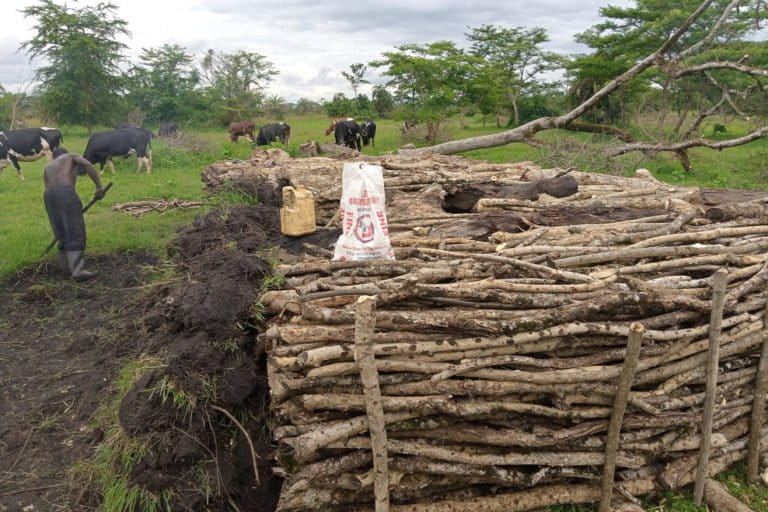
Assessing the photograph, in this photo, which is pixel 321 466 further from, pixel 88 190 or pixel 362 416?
pixel 88 190

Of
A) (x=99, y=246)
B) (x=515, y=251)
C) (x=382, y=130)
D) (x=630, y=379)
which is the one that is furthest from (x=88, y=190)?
(x=382, y=130)

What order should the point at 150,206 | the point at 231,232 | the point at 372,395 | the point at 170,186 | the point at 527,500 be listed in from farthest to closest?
the point at 170,186, the point at 150,206, the point at 231,232, the point at 527,500, the point at 372,395

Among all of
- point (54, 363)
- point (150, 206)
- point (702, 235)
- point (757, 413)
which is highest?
point (702, 235)

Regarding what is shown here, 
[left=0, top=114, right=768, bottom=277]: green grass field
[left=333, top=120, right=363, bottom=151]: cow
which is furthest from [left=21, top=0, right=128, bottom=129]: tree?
[left=333, top=120, right=363, bottom=151]: cow

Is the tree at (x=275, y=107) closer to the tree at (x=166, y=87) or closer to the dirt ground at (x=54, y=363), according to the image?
the tree at (x=166, y=87)

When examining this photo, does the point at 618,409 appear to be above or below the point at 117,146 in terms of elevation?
below

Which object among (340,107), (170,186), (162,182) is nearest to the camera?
(170,186)

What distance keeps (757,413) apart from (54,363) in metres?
5.50

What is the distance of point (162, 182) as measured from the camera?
12086 millimetres

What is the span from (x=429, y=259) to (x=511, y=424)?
3.69ft

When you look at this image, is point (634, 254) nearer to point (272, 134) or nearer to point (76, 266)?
point (76, 266)

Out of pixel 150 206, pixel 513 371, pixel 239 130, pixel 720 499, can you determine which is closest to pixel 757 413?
pixel 720 499

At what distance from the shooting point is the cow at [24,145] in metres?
12.6

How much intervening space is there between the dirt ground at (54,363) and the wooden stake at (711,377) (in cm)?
368
